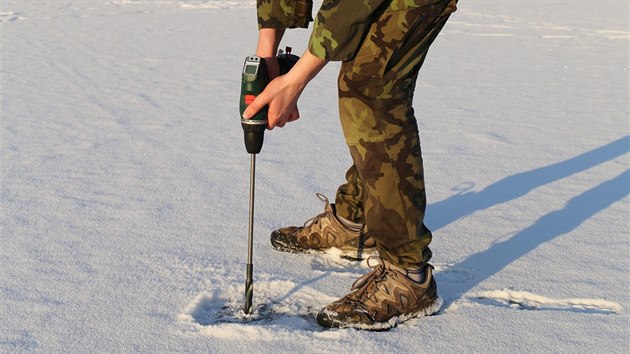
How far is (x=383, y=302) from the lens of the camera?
228 cm

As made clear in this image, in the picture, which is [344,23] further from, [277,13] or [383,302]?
[383,302]

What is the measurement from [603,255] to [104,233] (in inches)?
74.8

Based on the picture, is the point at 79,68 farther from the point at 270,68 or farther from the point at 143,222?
the point at 270,68

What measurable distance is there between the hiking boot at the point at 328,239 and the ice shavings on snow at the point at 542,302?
0.47 m

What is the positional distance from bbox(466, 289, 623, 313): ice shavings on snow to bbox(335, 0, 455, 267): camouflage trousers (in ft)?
1.18

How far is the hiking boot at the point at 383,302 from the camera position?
2250 mm

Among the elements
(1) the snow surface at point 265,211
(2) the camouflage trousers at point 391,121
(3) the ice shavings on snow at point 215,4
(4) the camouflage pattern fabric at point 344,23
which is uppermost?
(4) the camouflage pattern fabric at point 344,23

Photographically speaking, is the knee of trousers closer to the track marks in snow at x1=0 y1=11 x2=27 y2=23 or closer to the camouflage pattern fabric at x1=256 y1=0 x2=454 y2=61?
the camouflage pattern fabric at x1=256 y1=0 x2=454 y2=61

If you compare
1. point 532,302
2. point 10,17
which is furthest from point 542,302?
point 10,17

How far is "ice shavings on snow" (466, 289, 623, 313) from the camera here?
245cm

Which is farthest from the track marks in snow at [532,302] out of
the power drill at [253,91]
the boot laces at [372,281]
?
the power drill at [253,91]

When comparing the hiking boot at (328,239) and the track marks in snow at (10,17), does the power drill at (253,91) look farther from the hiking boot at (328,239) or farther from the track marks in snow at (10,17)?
the track marks in snow at (10,17)

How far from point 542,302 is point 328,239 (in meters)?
0.78

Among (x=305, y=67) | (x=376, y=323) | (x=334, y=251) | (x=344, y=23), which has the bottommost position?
(x=334, y=251)
